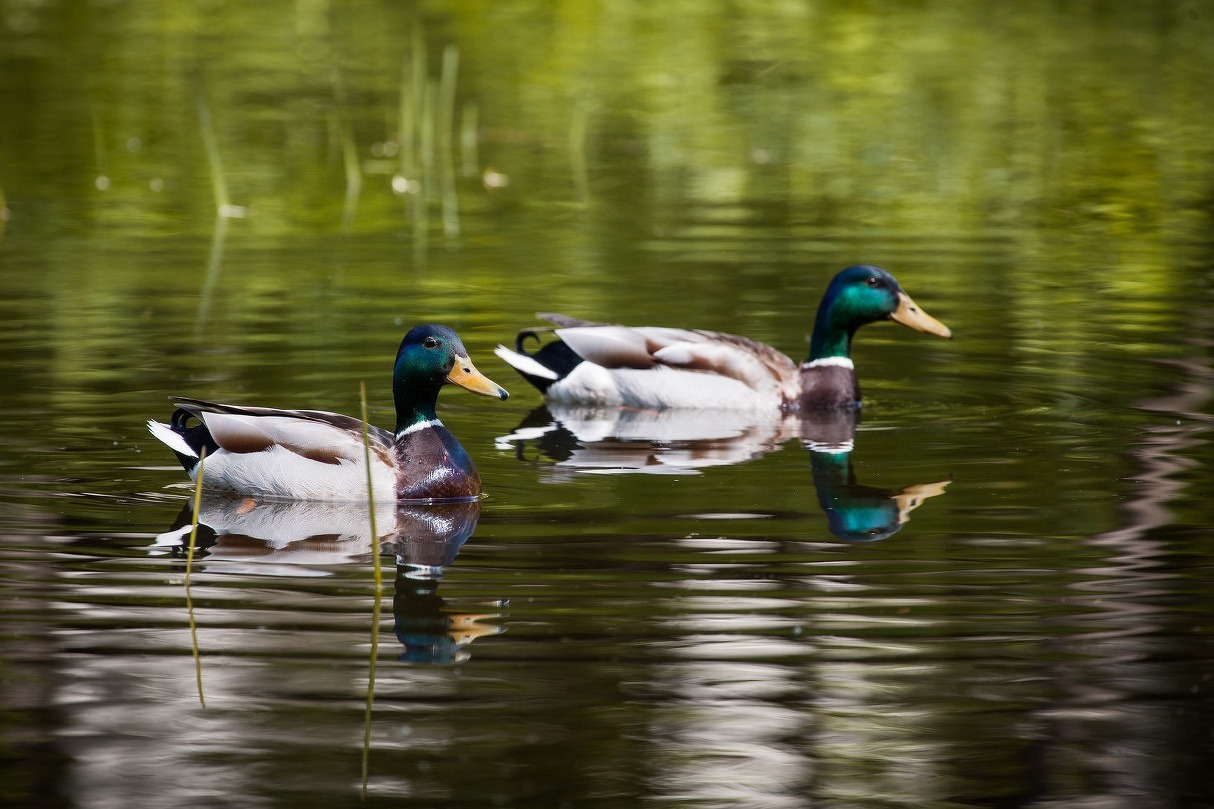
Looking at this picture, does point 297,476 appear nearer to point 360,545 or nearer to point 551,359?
point 360,545

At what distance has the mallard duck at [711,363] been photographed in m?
12.2

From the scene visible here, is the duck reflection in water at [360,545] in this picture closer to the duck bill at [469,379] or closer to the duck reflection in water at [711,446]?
the duck bill at [469,379]

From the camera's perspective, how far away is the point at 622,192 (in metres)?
20.0

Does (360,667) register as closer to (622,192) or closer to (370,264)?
(370,264)

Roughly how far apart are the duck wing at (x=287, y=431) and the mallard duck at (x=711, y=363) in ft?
10.3

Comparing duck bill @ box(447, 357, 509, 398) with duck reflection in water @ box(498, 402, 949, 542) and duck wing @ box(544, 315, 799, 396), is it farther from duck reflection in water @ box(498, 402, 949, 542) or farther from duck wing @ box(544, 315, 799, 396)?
duck wing @ box(544, 315, 799, 396)

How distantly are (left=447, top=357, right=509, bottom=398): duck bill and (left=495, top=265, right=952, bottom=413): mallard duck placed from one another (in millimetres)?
2688

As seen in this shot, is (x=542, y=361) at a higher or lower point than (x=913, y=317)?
lower

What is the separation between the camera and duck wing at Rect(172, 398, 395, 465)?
9352 mm

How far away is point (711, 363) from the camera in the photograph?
1217cm

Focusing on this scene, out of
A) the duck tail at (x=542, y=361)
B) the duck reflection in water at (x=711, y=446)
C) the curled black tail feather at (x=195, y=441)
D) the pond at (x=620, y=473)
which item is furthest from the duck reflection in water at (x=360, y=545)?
the duck tail at (x=542, y=361)

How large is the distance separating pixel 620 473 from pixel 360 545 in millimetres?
1990

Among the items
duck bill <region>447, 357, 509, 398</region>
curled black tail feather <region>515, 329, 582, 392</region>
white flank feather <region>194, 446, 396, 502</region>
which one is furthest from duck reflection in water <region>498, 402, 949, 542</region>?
white flank feather <region>194, 446, 396, 502</region>

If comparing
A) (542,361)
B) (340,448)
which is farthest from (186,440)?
(542,361)
